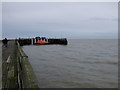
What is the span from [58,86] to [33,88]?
7.55 meters

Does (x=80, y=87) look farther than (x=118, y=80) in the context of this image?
No

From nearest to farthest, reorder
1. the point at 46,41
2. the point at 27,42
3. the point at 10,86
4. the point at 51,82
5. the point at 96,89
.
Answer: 1. the point at 10,86
2. the point at 96,89
3. the point at 51,82
4. the point at 27,42
5. the point at 46,41

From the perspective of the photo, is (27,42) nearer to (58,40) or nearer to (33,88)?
(58,40)

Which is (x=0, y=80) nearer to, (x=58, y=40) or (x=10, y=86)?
(x=10, y=86)

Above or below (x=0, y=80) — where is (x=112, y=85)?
below

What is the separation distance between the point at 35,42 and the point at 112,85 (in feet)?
177

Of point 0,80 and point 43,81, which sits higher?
point 0,80

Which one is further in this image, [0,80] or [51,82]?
[51,82]

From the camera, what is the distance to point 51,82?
1093 centimetres

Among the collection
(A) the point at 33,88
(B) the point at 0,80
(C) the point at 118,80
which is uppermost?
(A) the point at 33,88

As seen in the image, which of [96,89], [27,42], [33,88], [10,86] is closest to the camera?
[33,88]

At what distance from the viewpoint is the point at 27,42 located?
198 feet

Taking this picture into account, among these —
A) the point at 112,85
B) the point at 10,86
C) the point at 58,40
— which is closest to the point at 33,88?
the point at 10,86

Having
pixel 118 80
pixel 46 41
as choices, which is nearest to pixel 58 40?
pixel 46 41
